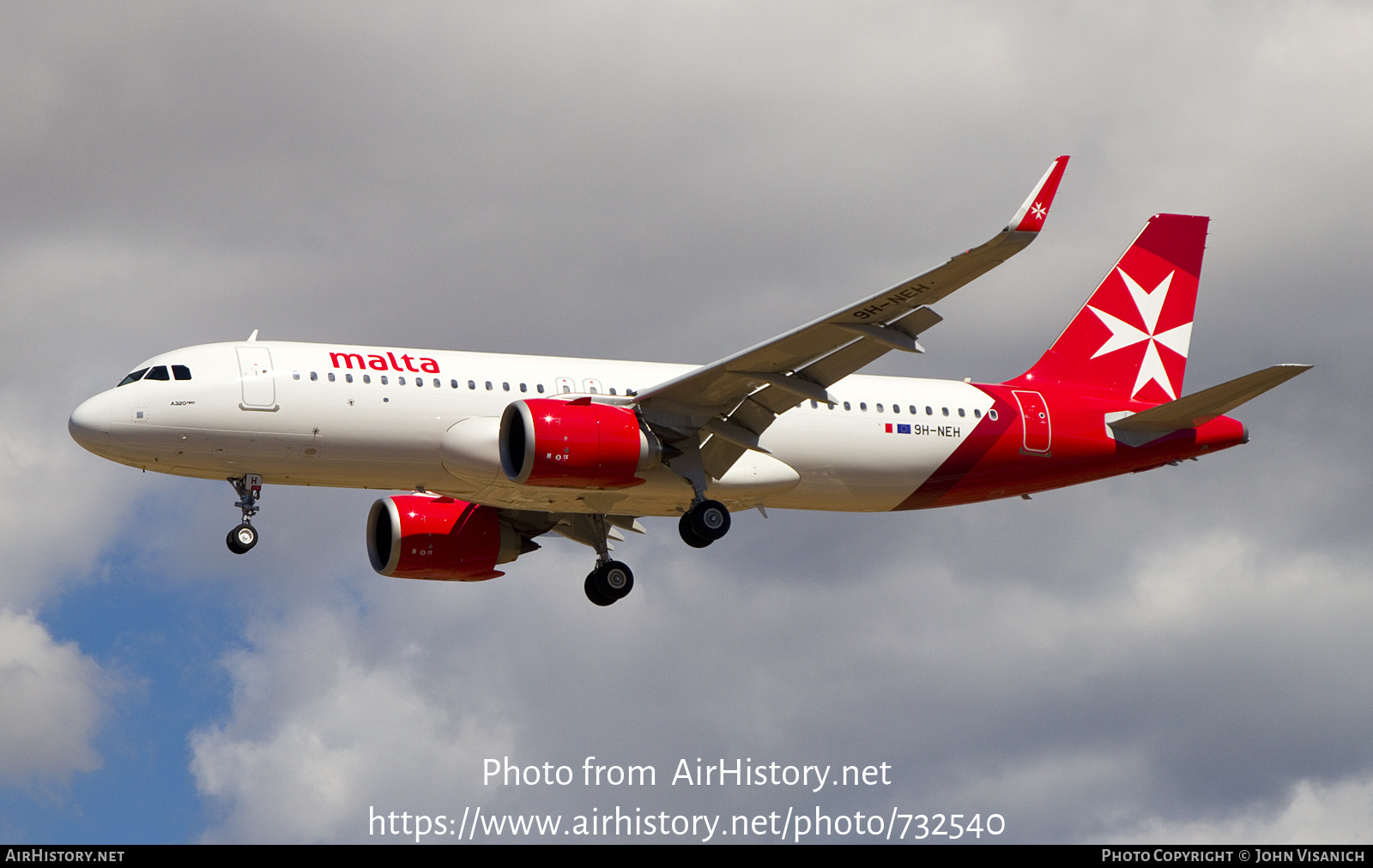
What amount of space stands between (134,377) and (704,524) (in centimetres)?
1182

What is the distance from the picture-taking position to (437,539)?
134ft

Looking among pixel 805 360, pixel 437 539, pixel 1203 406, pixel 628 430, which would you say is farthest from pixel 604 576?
pixel 1203 406

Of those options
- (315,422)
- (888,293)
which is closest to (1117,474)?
(888,293)

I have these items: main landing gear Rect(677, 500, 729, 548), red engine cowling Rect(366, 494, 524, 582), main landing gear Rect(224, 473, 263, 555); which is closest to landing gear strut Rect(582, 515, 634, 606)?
red engine cowling Rect(366, 494, 524, 582)

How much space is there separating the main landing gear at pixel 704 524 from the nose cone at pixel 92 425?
38.2 ft

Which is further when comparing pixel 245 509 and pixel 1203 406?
pixel 1203 406

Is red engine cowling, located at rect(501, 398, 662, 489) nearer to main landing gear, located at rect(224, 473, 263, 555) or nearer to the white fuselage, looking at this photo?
the white fuselage

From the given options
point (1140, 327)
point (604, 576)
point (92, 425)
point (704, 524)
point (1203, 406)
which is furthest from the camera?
point (1140, 327)

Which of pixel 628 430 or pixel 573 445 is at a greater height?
pixel 628 430

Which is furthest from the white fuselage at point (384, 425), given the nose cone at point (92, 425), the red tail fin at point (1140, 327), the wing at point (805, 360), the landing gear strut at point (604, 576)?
the red tail fin at point (1140, 327)

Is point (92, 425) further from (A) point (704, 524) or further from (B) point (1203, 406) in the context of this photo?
(B) point (1203, 406)

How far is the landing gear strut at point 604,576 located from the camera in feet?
134

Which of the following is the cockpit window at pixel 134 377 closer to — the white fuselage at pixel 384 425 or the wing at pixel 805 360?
the white fuselage at pixel 384 425
